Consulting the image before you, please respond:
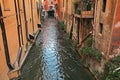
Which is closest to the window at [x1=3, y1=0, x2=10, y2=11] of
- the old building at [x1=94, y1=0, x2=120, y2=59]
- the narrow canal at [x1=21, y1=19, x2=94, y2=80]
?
the narrow canal at [x1=21, y1=19, x2=94, y2=80]

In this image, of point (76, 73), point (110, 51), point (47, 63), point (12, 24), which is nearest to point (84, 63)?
point (76, 73)

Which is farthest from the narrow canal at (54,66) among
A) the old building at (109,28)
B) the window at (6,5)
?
the window at (6,5)

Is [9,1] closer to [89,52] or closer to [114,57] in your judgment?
[89,52]

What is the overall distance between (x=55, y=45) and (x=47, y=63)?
6.19m

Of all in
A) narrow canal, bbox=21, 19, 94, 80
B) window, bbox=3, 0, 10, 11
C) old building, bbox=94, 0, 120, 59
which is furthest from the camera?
narrow canal, bbox=21, 19, 94, 80

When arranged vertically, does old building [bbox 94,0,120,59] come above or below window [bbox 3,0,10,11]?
below

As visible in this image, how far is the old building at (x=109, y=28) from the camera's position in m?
9.16

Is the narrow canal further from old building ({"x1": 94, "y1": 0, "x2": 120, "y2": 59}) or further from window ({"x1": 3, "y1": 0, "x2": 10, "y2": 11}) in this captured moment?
window ({"x1": 3, "y1": 0, "x2": 10, "y2": 11})

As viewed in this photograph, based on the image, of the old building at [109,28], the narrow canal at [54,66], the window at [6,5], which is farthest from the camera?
the narrow canal at [54,66]

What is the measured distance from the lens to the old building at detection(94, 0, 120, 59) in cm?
916

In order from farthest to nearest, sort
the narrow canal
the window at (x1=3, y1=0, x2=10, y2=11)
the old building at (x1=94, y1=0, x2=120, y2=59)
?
the narrow canal, the window at (x1=3, y1=0, x2=10, y2=11), the old building at (x1=94, y1=0, x2=120, y2=59)

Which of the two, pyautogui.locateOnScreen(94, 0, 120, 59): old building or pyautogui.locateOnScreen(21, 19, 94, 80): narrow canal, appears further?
pyautogui.locateOnScreen(21, 19, 94, 80): narrow canal

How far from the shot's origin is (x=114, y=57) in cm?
951

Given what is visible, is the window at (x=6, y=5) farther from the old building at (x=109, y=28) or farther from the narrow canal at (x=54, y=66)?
the old building at (x=109, y=28)
